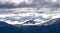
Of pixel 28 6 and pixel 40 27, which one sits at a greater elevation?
pixel 28 6

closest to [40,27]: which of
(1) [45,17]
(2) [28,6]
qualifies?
(1) [45,17]

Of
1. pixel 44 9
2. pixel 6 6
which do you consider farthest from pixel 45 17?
pixel 6 6

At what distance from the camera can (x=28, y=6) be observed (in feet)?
2.28

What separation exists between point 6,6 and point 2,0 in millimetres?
53

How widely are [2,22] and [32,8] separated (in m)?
0.27

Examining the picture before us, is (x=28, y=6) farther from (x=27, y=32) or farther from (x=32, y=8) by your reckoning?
(x=27, y=32)

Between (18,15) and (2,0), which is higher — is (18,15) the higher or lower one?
the lower one

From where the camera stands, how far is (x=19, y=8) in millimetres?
697

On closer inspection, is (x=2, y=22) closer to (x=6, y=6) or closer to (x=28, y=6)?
(x=6, y=6)

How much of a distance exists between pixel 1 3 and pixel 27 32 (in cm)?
30

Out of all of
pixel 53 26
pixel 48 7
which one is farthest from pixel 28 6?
pixel 53 26

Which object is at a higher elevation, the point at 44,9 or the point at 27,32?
the point at 44,9

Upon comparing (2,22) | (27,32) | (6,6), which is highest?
(6,6)

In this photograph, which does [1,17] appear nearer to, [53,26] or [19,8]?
[19,8]
